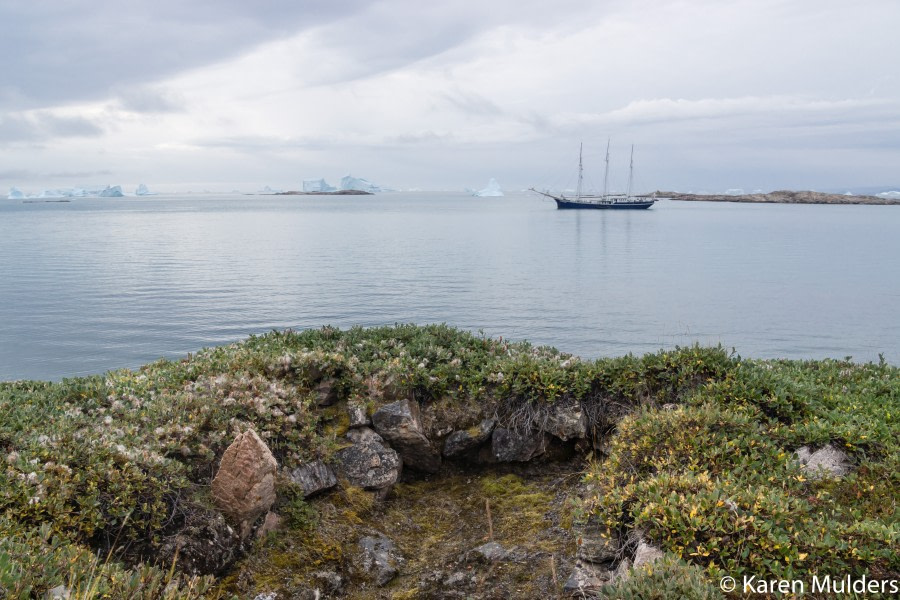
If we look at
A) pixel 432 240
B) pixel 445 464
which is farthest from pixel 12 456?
pixel 432 240

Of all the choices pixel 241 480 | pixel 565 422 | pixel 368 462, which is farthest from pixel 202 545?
pixel 565 422

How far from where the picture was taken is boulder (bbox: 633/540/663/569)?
21.2 ft

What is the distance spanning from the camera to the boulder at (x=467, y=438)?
10.7 m

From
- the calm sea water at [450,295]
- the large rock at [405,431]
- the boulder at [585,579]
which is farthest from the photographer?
the calm sea water at [450,295]

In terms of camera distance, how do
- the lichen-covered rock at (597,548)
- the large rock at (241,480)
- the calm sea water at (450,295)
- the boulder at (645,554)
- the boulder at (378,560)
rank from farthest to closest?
the calm sea water at (450,295)
the boulder at (378,560)
the large rock at (241,480)
the lichen-covered rock at (597,548)
the boulder at (645,554)

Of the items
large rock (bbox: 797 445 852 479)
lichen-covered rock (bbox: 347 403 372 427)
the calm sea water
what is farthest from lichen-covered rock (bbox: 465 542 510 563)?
the calm sea water

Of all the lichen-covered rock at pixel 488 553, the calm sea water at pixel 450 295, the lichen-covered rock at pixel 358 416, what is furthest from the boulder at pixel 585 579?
the calm sea water at pixel 450 295

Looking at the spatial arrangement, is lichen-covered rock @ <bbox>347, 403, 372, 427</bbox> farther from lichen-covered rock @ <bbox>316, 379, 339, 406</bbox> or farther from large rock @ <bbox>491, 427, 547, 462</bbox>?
large rock @ <bbox>491, 427, 547, 462</bbox>

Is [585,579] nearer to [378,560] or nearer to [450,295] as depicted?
[378,560]

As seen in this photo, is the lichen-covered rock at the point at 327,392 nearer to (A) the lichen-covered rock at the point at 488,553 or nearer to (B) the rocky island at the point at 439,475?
(B) the rocky island at the point at 439,475

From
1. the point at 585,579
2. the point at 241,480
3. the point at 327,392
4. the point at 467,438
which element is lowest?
the point at 585,579

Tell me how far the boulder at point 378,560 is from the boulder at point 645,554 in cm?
335

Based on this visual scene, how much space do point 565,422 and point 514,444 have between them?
100 cm

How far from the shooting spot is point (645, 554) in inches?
260
